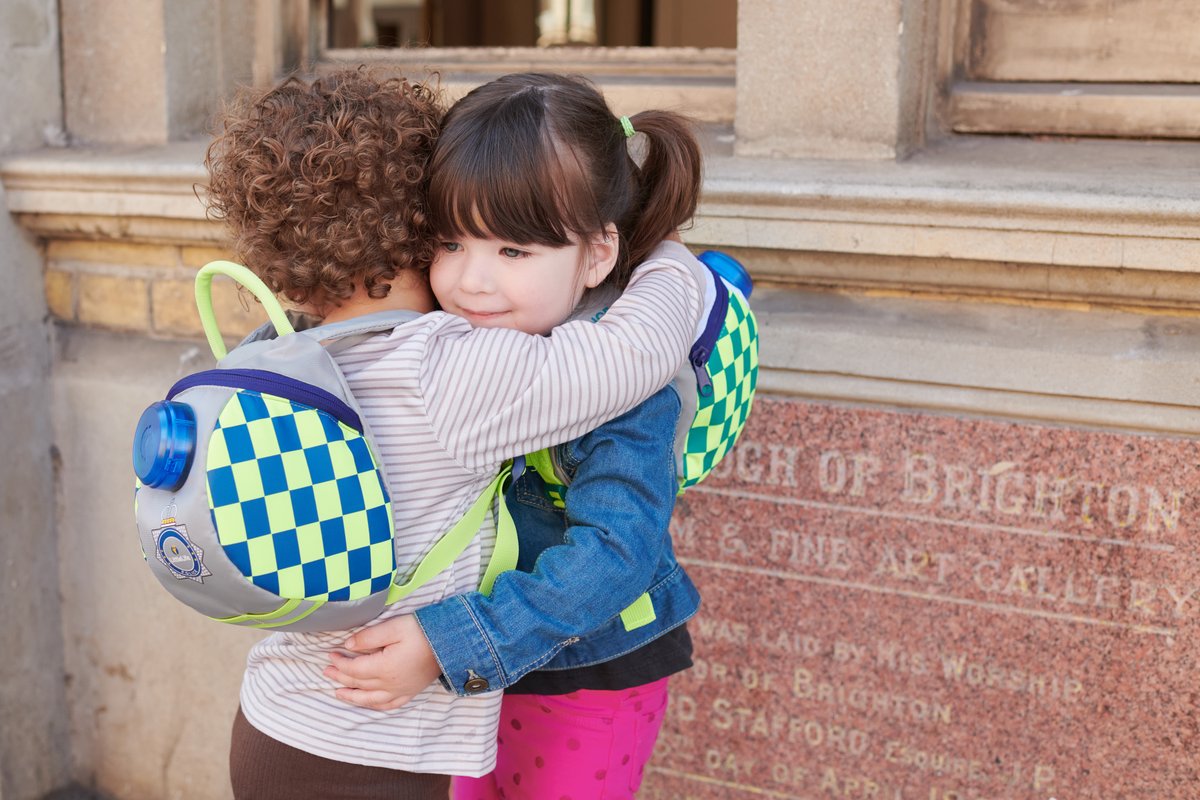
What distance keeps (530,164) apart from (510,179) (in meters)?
0.03

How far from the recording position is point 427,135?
1.50 metres

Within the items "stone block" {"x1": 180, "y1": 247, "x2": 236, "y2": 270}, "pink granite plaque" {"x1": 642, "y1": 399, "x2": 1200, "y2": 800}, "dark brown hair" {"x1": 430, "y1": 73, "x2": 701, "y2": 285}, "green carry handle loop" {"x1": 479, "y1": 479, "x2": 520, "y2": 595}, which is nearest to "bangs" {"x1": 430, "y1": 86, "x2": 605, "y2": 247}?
"dark brown hair" {"x1": 430, "y1": 73, "x2": 701, "y2": 285}

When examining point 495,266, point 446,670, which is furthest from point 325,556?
point 495,266

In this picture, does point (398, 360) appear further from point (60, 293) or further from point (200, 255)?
point (60, 293)

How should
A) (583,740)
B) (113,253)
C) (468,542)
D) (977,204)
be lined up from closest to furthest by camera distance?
(468,542) → (583,740) → (977,204) → (113,253)

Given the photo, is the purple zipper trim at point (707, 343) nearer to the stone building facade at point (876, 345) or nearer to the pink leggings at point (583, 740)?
the pink leggings at point (583, 740)

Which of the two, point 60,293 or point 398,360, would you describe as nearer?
point 398,360

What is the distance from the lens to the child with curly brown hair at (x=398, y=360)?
1406 millimetres

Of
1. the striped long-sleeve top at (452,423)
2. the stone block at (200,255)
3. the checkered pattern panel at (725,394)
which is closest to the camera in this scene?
the striped long-sleeve top at (452,423)

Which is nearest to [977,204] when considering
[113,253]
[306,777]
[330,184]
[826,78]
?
[826,78]

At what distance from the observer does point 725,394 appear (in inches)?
65.4

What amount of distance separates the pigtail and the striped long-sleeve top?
0.09 metres

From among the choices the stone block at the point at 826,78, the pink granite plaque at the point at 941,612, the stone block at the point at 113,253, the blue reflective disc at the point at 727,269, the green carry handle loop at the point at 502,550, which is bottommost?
the pink granite plaque at the point at 941,612

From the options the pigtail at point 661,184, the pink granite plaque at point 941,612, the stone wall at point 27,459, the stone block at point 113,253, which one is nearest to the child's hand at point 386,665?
the pigtail at point 661,184
